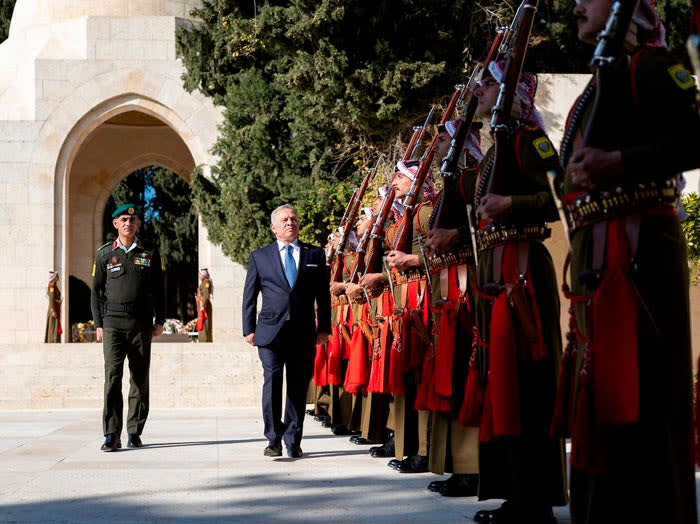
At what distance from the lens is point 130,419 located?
947cm

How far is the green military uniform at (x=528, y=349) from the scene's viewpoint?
4746 millimetres

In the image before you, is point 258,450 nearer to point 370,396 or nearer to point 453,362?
point 370,396

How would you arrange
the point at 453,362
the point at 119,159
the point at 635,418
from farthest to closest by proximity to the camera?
1. the point at 119,159
2. the point at 453,362
3. the point at 635,418

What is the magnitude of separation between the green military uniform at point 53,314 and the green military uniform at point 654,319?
24696 mm

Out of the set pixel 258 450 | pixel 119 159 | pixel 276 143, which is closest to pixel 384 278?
pixel 258 450

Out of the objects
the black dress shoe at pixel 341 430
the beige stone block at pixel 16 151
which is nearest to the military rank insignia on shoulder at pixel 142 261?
the black dress shoe at pixel 341 430

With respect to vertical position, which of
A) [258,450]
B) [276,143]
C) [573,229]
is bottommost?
[258,450]

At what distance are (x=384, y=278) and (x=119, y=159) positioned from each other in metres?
28.5

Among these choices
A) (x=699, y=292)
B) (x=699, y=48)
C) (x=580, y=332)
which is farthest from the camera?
(x=699, y=292)

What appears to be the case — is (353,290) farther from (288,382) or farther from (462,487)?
(462,487)

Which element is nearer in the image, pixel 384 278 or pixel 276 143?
pixel 384 278

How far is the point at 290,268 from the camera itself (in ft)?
28.7

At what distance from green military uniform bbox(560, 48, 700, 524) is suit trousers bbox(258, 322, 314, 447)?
16.1 feet

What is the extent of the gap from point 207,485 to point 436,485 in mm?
1462
